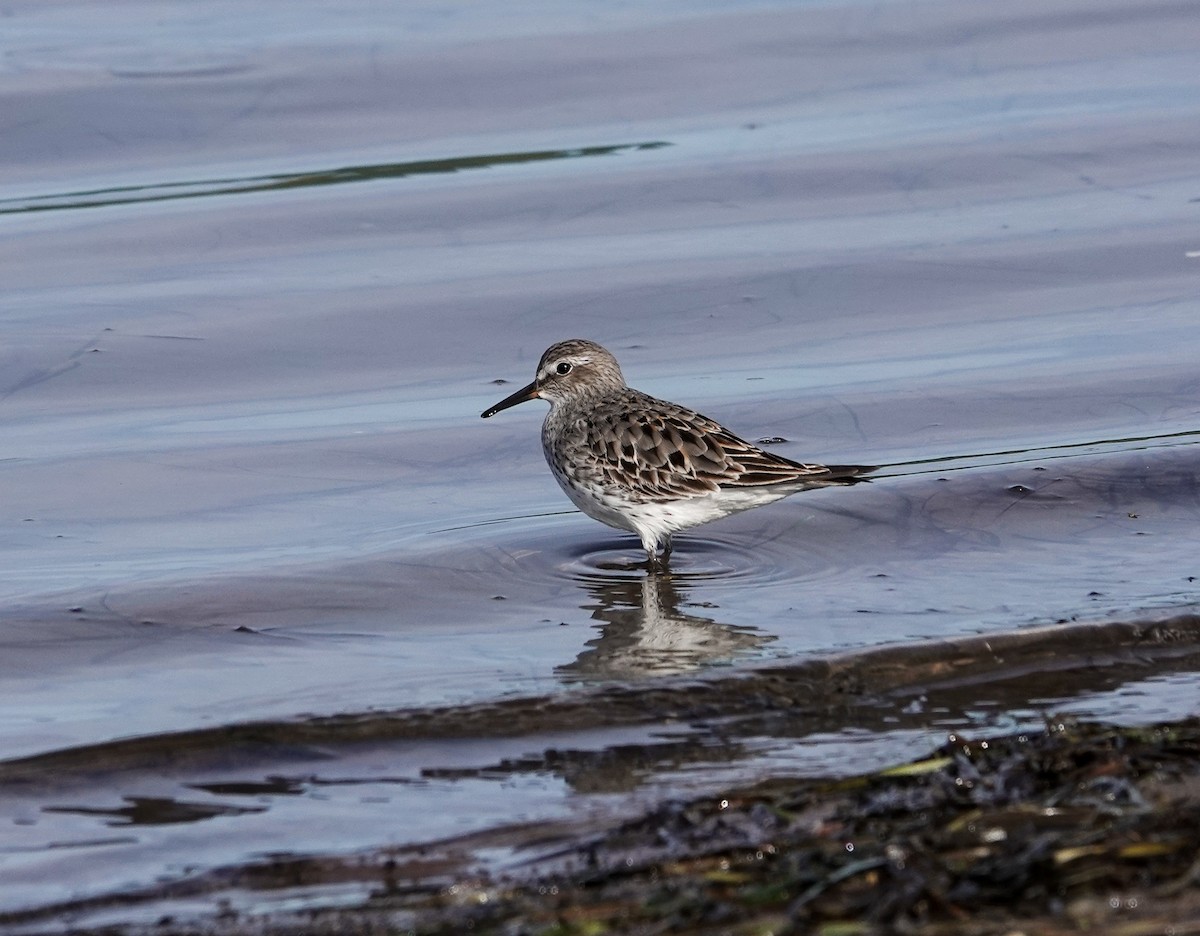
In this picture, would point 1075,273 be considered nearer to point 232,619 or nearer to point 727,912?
point 232,619

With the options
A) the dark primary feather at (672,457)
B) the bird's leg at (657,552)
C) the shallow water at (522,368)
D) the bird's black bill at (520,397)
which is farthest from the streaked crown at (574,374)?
the bird's leg at (657,552)

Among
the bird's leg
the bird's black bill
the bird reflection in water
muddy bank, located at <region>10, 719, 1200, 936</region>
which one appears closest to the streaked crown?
the bird's black bill

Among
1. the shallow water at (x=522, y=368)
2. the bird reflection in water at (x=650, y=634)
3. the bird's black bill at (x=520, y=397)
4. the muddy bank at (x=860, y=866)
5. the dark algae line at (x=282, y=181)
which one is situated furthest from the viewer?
the dark algae line at (x=282, y=181)

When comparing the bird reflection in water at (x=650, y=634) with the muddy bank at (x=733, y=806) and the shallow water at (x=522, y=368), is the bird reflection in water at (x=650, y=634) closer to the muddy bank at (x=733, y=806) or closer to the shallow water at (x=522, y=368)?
the shallow water at (x=522, y=368)

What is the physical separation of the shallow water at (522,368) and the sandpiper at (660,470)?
26 cm

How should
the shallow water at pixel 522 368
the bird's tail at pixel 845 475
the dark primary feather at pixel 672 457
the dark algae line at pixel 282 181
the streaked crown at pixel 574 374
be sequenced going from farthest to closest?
the dark algae line at pixel 282 181 → the streaked crown at pixel 574 374 → the dark primary feather at pixel 672 457 → the bird's tail at pixel 845 475 → the shallow water at pixel 522 368

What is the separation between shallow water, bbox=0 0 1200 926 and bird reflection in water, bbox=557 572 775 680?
0.09 feet

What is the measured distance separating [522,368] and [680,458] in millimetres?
2823

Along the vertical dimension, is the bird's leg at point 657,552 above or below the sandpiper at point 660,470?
below

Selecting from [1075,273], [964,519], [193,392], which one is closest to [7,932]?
[964,519]

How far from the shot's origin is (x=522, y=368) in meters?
10.9

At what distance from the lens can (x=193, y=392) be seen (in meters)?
10.7

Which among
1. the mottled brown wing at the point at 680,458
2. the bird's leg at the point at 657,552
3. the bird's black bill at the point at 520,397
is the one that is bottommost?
the bird's leg at the point at 657,552

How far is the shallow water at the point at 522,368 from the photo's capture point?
20.0 feet
